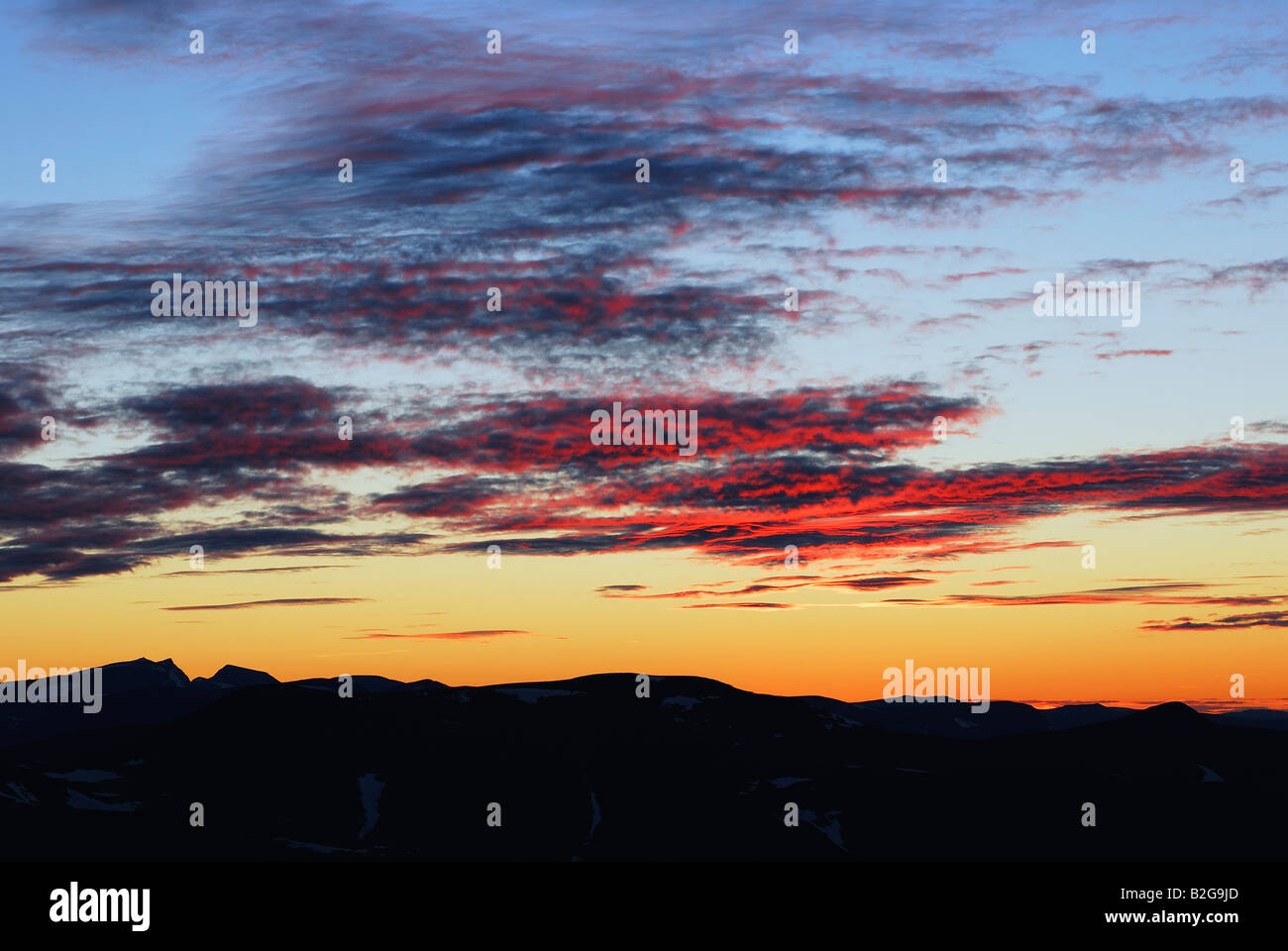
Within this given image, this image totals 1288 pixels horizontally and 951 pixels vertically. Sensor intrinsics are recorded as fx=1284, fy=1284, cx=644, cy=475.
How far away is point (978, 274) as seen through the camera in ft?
264

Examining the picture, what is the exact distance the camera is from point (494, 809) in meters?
121
